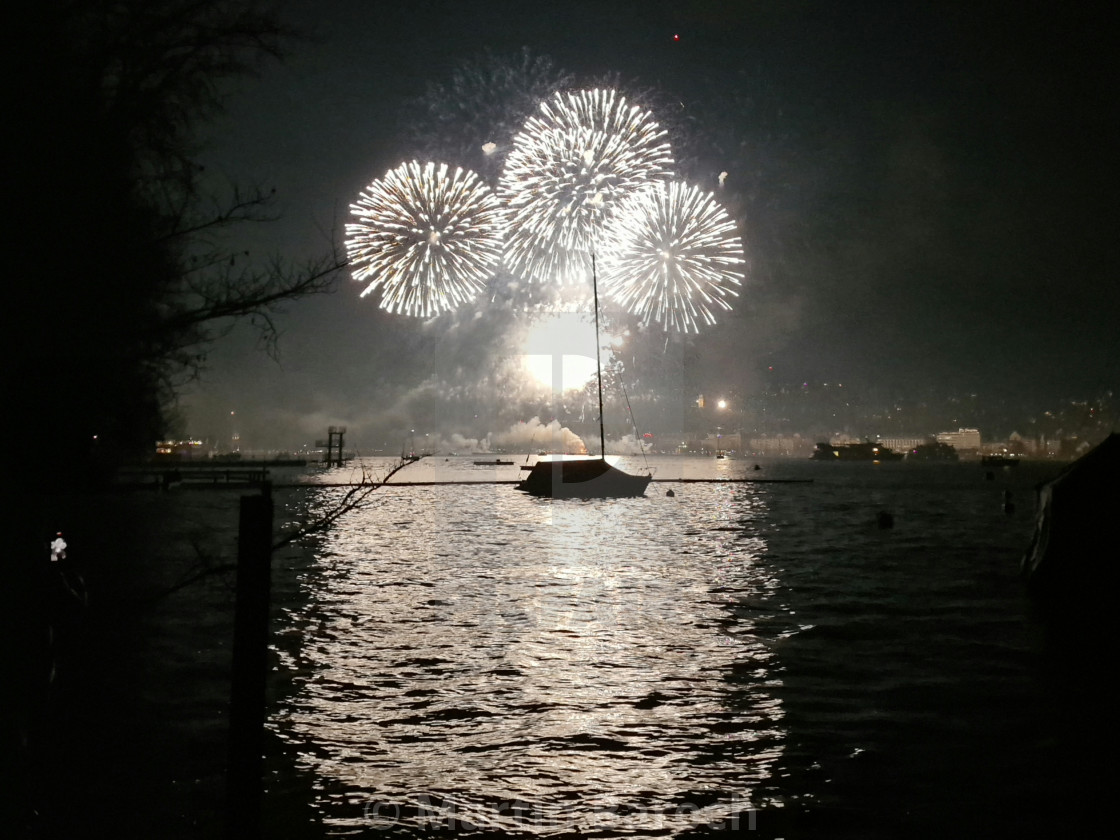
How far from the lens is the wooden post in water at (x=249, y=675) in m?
7.43

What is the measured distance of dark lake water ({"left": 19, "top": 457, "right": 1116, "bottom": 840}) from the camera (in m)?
9.64

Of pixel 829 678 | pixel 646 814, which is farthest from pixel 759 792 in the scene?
pixel 829 678

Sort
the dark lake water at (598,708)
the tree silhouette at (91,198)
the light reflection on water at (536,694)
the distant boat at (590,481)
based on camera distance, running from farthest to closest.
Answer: the distant boat at (590,481) → the light reflection on water at (536,694) → the dark lake water at (598,708) → the tree silhouette at (91,198)

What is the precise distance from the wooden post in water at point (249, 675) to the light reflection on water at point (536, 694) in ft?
5.78

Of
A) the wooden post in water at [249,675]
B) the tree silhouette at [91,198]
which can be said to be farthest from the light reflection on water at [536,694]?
the tree silhouette at [91,198]

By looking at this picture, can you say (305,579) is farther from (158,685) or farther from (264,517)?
(264,517)

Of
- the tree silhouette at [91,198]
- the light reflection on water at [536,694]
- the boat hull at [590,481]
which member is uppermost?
the tree silhouette at [91,198]

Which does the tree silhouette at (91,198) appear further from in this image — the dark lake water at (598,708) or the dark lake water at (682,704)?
the dark lake water at (682,704)

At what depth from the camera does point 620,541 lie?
4456cm

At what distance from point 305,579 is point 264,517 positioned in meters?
23.8

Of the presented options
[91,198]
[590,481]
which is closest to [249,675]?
[91,198]

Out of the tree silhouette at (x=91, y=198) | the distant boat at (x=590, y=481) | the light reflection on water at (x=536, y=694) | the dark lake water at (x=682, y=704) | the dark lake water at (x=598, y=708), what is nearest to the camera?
the tree silhouette at (x=91, y=198)

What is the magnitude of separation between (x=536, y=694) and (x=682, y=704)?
2.41m

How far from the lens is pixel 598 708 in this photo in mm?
13672
